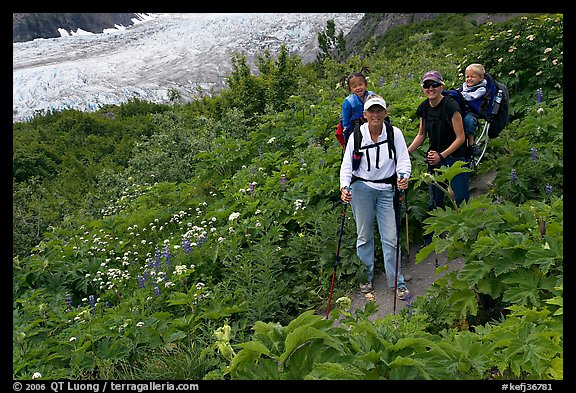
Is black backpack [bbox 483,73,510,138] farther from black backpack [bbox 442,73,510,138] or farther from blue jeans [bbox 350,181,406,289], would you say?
blue jeans [bbox 350,181,406,289]

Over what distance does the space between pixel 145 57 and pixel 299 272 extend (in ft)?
183

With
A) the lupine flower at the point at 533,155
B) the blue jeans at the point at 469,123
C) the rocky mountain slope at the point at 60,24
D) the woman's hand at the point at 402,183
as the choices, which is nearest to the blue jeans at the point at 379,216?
the woman's hand at the point at 402,183

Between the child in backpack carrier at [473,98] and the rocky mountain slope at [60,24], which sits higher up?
the rocky mountain slope at [60,24]

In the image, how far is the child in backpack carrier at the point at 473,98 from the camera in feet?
16.4

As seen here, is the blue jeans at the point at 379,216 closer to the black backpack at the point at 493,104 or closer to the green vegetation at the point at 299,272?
the green vegetation at the point at 299,272

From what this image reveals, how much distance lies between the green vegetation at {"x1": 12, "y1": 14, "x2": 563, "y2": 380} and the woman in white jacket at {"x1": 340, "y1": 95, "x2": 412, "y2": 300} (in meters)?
0.45

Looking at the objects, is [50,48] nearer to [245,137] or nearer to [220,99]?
[220,99]

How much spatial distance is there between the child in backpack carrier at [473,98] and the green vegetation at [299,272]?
79cm

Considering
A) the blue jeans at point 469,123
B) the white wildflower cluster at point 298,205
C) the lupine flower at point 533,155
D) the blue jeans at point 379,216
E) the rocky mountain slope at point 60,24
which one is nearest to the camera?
the blue jeans at point 379,216

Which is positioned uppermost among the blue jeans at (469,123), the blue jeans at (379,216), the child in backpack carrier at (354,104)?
the child in backpack carrier at (354,104)

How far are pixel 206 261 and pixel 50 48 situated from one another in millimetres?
62829

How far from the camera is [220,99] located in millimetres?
20859

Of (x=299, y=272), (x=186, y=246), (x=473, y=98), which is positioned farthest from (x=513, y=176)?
(x=186, y=246)

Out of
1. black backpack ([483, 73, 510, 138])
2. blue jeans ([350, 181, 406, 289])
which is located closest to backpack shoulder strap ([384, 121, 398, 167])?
blue jeans ([350, 181, 406, 289])
